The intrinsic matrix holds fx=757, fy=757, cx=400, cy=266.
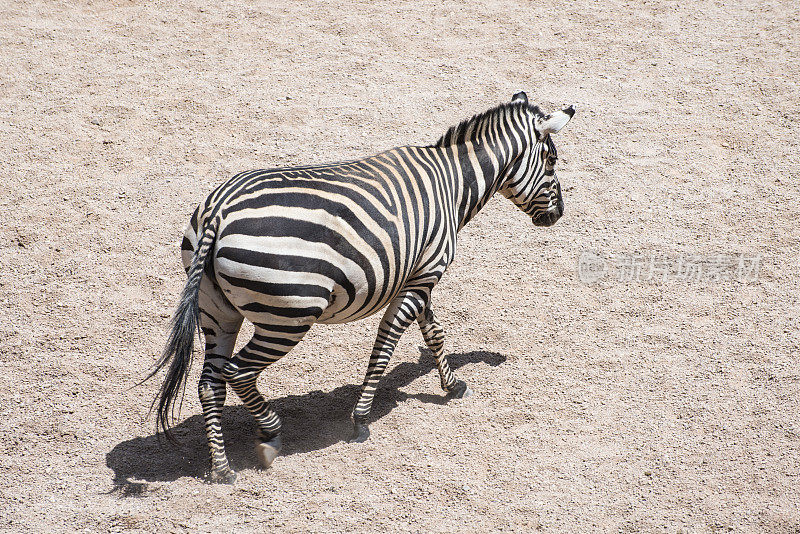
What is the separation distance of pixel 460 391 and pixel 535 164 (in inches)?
71.0

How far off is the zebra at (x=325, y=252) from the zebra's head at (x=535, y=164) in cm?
2

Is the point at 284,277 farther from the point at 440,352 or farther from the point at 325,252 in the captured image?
the point at 440,352

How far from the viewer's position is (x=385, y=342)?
202 inches

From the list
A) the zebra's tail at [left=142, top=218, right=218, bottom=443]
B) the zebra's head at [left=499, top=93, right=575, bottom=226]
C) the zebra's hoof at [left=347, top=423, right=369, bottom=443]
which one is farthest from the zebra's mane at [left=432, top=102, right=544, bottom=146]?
the zebra's hoof at [left=347, top=423, right=369, bottom=443]

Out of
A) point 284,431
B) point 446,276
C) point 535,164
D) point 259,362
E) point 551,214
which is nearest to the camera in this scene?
point 259,362

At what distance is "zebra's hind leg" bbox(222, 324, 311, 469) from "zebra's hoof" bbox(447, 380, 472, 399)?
4.62 feet

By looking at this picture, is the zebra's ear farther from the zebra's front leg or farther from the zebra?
the zebra's front leg

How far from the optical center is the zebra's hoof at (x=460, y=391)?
5590 millimetres

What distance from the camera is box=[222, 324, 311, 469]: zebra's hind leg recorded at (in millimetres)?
4527

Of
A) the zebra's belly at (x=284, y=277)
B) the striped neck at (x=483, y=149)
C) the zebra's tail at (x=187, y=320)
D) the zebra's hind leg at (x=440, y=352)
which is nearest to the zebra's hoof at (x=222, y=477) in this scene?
the zebra's tail at (x=187, y=320)

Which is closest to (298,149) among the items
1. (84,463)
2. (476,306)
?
(476,306)

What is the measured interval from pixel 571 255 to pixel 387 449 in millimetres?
A: 2835

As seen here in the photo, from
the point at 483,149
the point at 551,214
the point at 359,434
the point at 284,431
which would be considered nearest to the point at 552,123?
the point at 483,149

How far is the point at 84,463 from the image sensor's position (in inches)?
192
